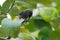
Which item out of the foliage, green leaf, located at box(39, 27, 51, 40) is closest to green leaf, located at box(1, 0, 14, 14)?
the foliage

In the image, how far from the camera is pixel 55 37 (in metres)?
0.85

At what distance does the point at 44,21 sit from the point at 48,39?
0.15 meters

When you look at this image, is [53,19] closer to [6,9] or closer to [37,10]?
[37,10]

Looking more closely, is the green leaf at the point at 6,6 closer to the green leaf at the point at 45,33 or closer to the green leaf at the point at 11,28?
the green leaf at the point at 11,28

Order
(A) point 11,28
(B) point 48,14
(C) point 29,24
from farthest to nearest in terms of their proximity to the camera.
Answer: (B) point 48,14, (C) point 29,24, (A) point 11,28

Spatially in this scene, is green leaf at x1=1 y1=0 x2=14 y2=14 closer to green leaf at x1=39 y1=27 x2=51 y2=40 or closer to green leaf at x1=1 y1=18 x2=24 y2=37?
green leaf at x1=1 y1=18 x2=24 y2=37

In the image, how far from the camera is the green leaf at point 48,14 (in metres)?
0.94

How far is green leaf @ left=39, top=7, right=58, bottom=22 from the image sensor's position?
3.09ft

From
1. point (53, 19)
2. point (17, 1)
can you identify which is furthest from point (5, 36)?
point (53, 19)

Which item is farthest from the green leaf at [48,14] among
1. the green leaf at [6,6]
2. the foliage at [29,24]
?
the green leaf at [6,6]

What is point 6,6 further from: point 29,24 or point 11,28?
point 29,24

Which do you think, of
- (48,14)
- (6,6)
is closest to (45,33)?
(48,14)

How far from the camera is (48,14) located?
3.19ft

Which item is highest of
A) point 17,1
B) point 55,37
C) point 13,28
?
point 17,1
